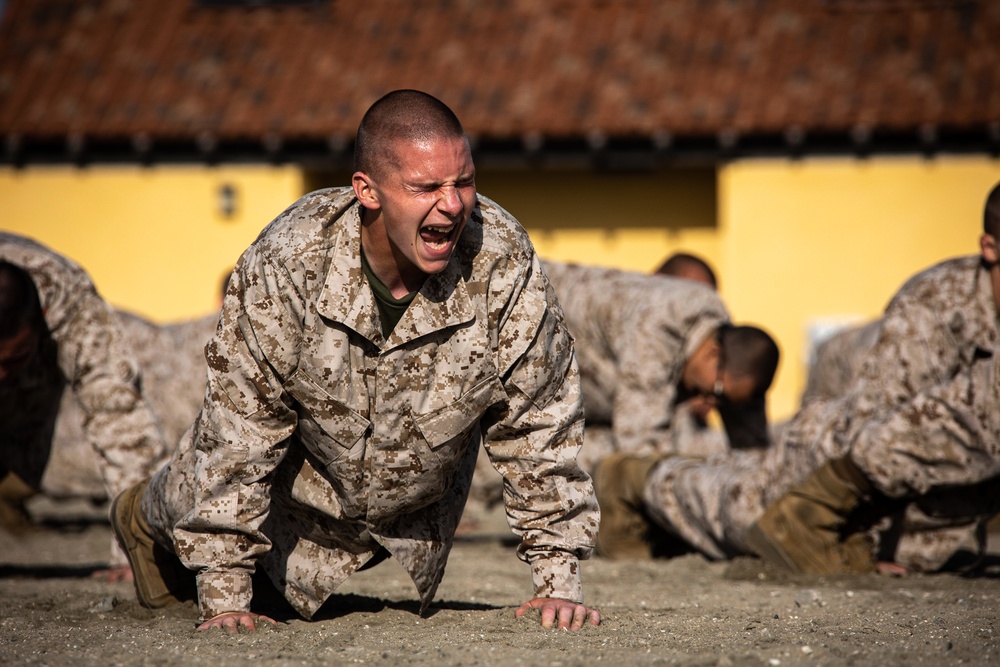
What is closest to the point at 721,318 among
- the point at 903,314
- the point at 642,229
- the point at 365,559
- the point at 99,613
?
the point at 903,314

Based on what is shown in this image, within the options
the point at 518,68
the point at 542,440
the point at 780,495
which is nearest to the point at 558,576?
the point at 542,440

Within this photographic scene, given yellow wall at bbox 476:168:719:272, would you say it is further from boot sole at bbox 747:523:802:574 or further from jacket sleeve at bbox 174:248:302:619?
jacket sleeve at bbox 174:248:302:619

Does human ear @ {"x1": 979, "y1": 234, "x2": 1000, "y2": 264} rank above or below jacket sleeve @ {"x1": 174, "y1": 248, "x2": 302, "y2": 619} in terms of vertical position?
above

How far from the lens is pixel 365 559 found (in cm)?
404

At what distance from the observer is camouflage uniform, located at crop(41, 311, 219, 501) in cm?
750

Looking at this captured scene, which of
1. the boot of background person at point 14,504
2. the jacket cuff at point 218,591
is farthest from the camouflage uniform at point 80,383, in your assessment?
the jacket cuff at point 218,591

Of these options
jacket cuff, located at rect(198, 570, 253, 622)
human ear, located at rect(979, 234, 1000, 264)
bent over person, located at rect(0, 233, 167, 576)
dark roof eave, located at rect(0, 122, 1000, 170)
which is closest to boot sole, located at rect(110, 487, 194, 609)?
bent over person, located at rect(0, 233, 167, 576)

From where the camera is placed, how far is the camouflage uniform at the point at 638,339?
6.27 meters

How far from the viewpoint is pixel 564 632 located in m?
3.59

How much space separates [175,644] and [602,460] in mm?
3250

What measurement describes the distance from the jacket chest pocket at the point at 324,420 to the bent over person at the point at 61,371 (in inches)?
53.5

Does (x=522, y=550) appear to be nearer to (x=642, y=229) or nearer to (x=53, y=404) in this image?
(x=53, y=404)

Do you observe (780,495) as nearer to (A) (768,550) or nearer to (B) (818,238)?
(A) (768,550)

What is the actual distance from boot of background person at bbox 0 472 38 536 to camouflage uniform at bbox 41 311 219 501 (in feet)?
2.76
